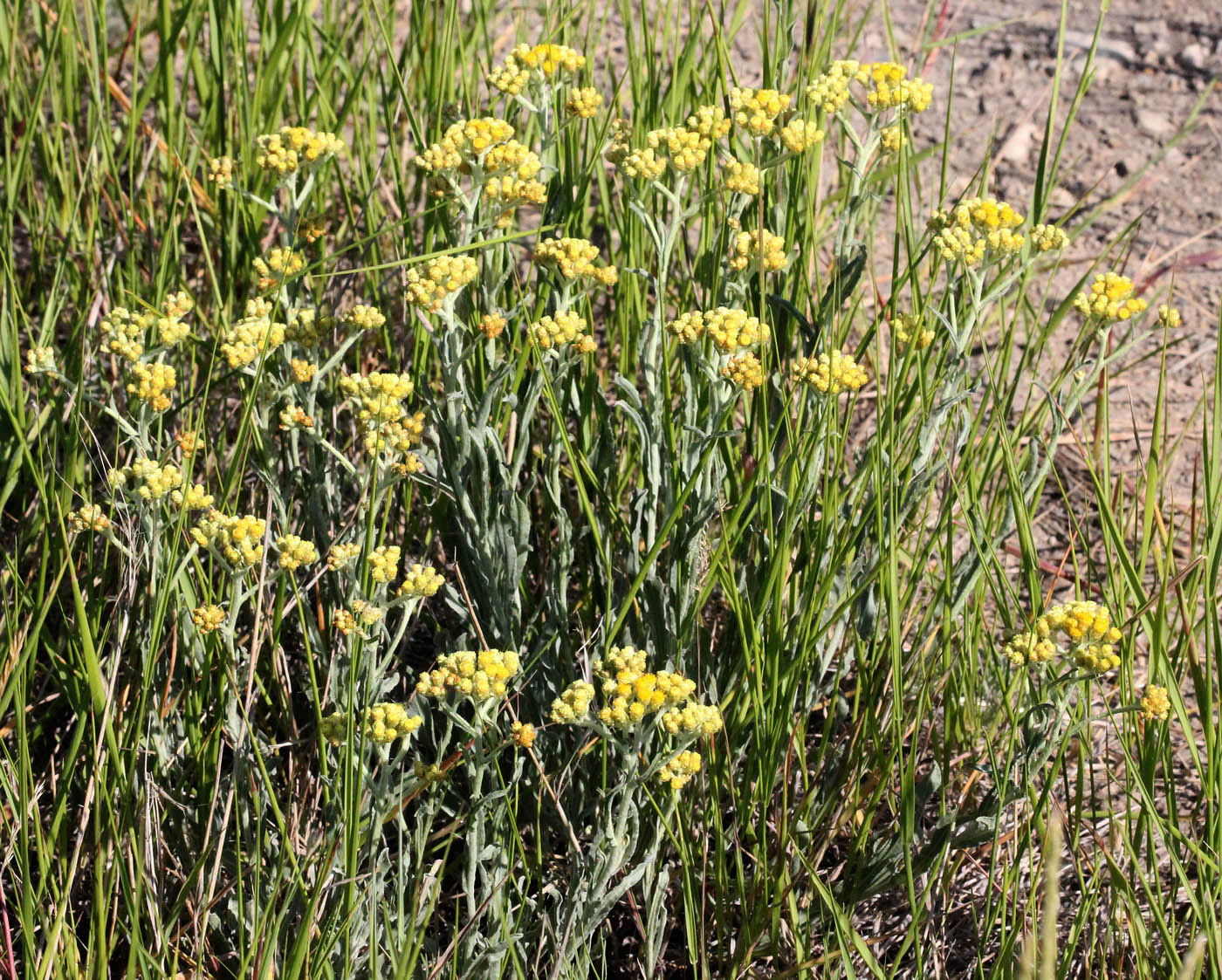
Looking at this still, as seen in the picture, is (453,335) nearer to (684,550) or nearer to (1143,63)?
(684,550)

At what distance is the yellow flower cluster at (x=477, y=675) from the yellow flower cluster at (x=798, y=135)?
3.15 feet

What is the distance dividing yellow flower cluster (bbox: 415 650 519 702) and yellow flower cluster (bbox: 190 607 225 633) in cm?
34

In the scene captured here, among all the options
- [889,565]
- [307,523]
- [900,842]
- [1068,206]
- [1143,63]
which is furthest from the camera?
[1143,63]

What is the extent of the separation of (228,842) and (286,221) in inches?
41.1

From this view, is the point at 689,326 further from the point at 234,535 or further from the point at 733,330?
the point at 234,535

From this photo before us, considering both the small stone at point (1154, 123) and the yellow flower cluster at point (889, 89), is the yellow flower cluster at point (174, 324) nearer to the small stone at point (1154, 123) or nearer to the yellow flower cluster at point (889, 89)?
the yellow flower cluster at point (889, 89)

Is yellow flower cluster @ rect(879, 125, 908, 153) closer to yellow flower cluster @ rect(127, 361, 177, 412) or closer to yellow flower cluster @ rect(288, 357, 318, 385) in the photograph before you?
yellow flower cluster @ rect(288, 357, 318, 385)

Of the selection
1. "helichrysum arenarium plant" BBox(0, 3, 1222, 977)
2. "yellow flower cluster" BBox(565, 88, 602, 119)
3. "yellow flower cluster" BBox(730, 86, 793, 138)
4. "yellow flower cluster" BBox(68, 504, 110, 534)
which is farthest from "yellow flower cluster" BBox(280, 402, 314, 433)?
"yellow flower cluster" BBox(730, 86, 793, 138)

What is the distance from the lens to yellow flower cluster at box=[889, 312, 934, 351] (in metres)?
1.81

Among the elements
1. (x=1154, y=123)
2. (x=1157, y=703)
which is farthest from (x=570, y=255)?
(x=1154, y=123)

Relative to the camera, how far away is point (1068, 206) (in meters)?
3.37

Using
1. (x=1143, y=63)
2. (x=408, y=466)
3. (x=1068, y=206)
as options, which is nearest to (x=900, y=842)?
(x=408, y=466)

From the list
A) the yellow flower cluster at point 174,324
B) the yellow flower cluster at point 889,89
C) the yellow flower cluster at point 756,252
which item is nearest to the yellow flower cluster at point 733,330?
the yellow flower cluster at point 756,252

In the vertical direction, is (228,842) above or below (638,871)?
below
